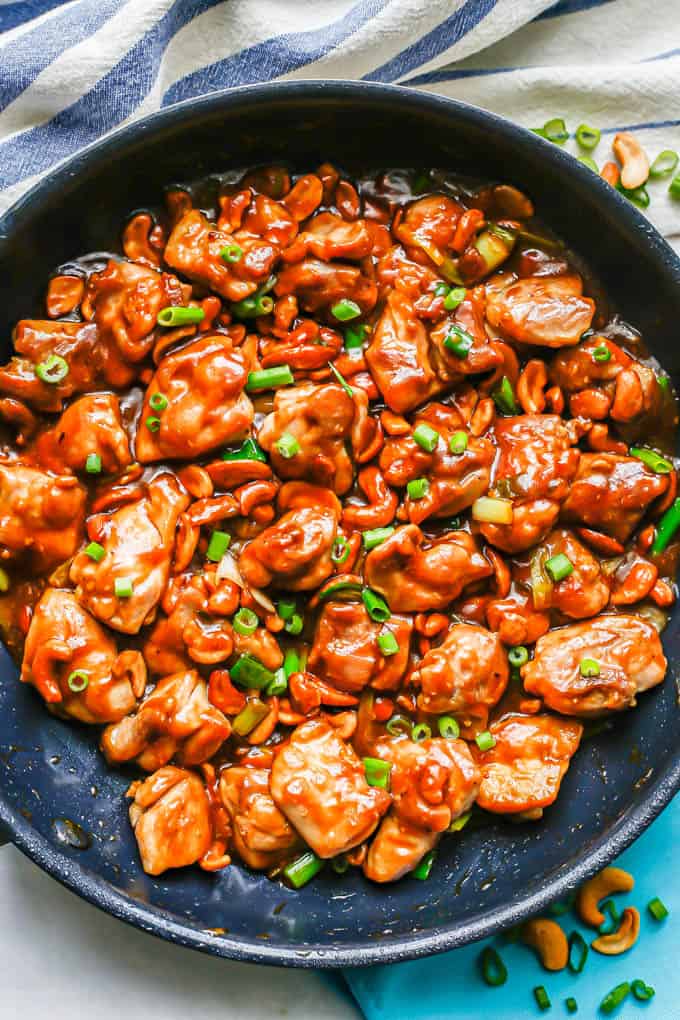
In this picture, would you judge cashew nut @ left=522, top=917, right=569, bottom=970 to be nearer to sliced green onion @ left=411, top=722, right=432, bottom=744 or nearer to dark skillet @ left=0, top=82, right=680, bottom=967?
dark skillet @ left=0, top=82, right=680, bottom=967

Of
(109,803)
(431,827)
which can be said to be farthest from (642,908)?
(109,803)

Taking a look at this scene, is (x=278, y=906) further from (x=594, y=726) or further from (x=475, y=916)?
(x=594, y=726)

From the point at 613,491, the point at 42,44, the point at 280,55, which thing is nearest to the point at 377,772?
the point at 613,491

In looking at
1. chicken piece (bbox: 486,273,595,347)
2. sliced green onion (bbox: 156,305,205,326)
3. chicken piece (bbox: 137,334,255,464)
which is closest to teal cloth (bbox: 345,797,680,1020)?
chicken piece (bbox: 486,273,595,347)

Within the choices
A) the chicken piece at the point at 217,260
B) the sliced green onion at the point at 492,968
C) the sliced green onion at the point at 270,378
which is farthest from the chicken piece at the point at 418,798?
the chicken piece at the point at 217,260

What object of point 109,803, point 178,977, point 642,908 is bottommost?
point 642,908

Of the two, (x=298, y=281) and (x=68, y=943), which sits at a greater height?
(x=298, y=281)

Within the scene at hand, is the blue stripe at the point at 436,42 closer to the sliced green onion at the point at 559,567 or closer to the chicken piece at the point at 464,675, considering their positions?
the sliced green onion at the point at 559,567
